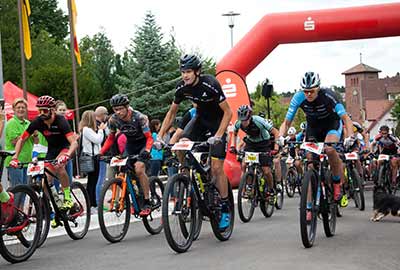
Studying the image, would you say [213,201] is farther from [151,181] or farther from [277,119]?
[277,119]

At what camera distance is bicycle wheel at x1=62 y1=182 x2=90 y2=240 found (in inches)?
409

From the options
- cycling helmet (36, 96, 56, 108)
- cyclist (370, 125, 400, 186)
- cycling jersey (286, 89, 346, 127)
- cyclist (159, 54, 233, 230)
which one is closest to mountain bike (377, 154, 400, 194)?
cyclist (370, 125, 400, 186)

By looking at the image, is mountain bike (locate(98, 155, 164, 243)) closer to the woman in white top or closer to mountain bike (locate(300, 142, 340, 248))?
mountain bike (locate(300, 142, 340, 248))

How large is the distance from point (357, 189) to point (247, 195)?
2567 mm

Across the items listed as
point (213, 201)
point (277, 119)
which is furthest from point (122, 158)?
point (277, 119)

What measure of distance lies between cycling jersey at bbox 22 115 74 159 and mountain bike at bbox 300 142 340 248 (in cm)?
300

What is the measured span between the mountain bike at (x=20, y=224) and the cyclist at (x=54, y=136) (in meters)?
0.96

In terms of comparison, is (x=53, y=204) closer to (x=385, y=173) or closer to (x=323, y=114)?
(x=323, y=114)

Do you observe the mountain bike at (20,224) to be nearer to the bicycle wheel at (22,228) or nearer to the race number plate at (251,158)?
the bicycle wheel at (22,228)

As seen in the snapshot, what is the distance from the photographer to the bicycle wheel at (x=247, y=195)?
490 inches

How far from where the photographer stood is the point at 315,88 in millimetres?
10258

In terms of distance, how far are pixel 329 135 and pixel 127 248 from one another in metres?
3.17

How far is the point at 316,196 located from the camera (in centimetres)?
925

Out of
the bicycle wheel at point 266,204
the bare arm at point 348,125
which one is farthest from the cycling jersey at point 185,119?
the bare arm at point 348,125
